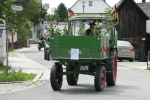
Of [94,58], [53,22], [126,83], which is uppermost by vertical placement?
[53,22]

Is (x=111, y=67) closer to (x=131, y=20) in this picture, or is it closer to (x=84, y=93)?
(x=84, y=93)

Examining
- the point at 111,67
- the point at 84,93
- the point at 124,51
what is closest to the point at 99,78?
the point at 84,93

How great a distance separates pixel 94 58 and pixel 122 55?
62.5 feet

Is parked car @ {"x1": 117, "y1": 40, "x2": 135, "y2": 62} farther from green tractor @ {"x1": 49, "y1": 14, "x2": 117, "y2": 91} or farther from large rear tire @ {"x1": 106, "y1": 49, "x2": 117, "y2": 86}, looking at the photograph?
green tractor @ {"x1": 49, "y1": 14, "x2": 117, "y2": 91}

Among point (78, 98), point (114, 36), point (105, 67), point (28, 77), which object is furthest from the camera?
point (28, 77)

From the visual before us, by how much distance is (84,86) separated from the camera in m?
16.0

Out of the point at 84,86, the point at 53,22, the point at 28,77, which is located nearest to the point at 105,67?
the point at 84,86

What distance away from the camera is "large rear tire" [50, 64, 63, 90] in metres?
14.4

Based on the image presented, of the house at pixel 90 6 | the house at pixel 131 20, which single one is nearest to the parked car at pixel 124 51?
the house at pixel 131 20

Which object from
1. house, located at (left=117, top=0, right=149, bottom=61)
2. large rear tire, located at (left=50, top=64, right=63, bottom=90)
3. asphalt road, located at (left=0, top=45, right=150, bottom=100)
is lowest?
asphalt road, located at (left=0, top=45, right=150, bottom=100)

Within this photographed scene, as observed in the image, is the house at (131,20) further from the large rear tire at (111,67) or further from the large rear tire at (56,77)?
the large rear tire at (56,77)

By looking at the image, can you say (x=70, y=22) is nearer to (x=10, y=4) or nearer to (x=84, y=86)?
(x=84, y=86)

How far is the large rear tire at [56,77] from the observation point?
14.4 m

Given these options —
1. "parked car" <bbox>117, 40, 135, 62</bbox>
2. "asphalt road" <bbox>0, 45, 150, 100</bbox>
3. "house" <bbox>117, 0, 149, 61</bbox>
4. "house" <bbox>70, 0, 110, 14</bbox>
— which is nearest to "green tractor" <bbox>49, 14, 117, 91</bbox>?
"asphalt road" <bbox>0, 45, 150, 100</bbox>
